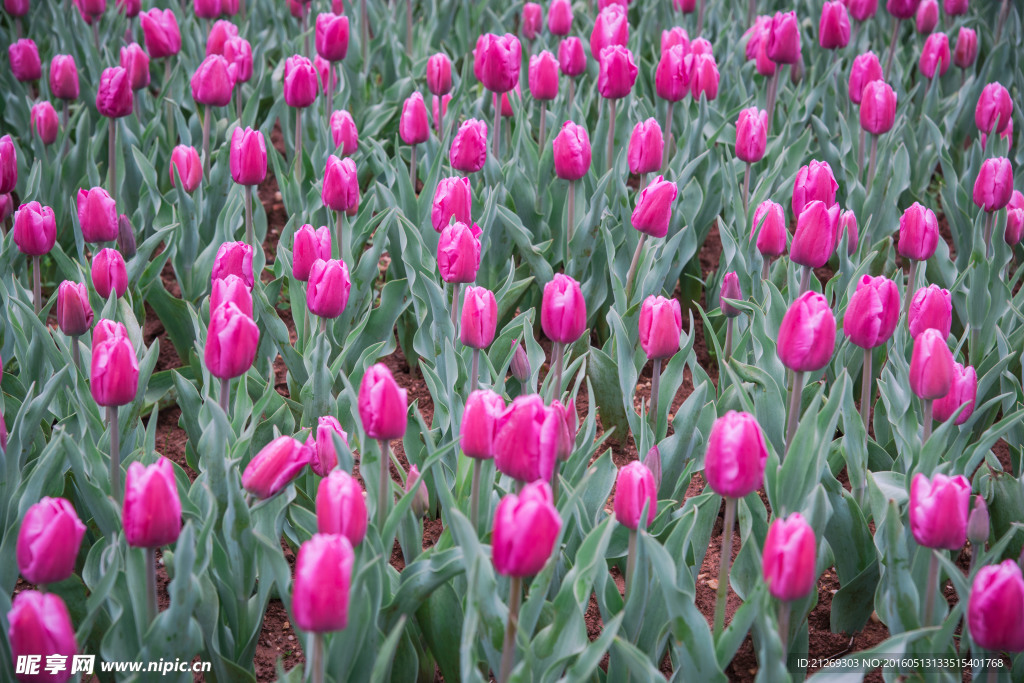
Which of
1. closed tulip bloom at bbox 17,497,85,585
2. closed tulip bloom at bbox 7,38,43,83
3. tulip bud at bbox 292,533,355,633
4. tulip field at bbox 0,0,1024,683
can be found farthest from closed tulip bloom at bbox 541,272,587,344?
closed tulip bloom at bbox 7,38,43,83

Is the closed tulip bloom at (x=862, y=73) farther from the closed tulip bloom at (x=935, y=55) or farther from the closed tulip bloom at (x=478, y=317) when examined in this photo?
the closed tulip bloom at (x=478, y=317)

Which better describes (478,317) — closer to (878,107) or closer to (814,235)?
(814,235)

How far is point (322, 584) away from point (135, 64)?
2.79m

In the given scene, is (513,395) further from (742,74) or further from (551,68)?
(742,74)

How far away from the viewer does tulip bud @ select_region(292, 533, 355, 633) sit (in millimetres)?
1219

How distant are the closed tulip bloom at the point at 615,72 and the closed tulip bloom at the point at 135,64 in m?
1.65

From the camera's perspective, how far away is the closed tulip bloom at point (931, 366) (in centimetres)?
176

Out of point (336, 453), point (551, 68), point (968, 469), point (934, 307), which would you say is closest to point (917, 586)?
point (968, 469)

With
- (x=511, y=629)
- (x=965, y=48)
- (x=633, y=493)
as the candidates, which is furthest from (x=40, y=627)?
(x=965, y=48)

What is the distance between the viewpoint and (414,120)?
9.66 feet

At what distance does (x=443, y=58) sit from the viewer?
332 cm

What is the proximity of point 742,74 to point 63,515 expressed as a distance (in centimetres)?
358

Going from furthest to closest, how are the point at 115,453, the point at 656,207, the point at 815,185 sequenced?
the point at 815,185 < the point at 656,207 < the point at 115,453

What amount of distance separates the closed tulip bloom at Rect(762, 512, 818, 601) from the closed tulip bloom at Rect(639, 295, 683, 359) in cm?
70
